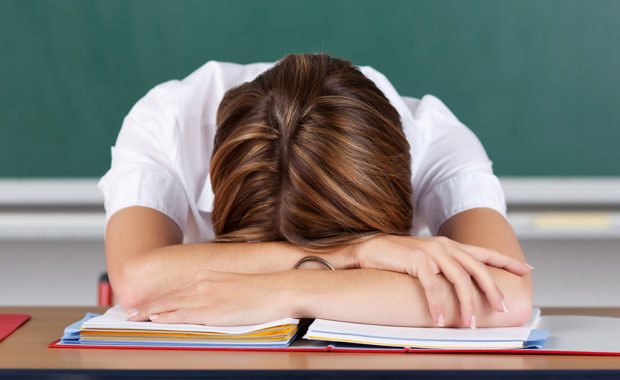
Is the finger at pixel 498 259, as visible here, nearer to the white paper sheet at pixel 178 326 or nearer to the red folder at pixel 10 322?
the white paper sheet at pixel 178 326

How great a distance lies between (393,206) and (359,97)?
Answer: 0.58 ft

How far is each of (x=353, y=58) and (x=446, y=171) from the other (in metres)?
0.84

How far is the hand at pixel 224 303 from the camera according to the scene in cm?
83

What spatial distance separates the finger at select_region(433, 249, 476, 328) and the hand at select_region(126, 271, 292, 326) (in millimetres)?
206

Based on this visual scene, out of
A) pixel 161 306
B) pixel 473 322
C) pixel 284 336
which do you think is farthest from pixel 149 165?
pixel 473 322

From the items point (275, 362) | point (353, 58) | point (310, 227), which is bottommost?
point (275, 362)

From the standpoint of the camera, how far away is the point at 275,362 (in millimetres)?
716

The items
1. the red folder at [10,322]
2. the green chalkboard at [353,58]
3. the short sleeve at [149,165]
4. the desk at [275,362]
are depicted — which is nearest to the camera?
the desk at [275,362]

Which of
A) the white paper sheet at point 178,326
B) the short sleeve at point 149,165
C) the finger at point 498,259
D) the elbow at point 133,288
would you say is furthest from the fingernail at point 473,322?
the short sleeve at point 149,165

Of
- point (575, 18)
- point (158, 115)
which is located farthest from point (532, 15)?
point (158, 115)

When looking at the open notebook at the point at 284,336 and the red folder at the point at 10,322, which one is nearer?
the open notebook at the point at 284,336

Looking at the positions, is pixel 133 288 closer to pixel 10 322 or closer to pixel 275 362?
pixel 10 322

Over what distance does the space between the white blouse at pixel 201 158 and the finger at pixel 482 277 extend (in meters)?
0.31

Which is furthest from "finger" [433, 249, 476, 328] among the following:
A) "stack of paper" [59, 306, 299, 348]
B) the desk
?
"stack of paper" [59, 306, 299, 348]
